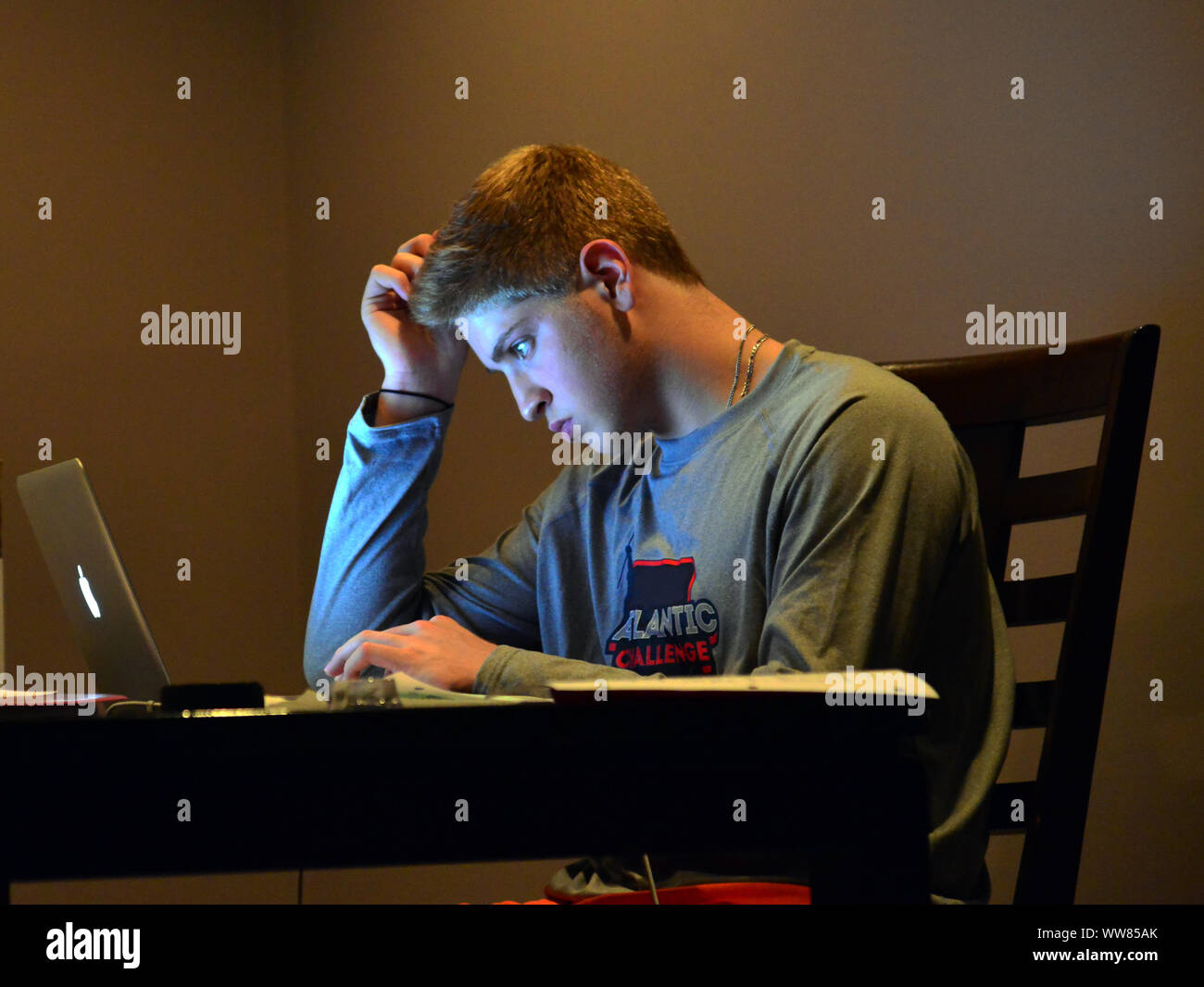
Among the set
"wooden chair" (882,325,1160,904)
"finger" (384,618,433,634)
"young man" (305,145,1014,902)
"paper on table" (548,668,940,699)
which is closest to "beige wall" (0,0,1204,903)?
"wooden chair" (882,325,1160,904)

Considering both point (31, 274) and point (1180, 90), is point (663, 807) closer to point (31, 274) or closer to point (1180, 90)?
point (1180, 90)

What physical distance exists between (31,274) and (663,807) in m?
1.95

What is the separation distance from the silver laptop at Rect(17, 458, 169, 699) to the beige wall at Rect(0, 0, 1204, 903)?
3.55 feet

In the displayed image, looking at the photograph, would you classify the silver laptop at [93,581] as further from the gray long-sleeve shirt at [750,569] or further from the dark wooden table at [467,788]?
the dark wooden table at [467,788]

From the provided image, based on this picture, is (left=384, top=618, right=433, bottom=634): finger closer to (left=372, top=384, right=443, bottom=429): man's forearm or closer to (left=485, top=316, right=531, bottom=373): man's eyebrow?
(left=485, top=316, right=531, bottom=373): man's eyebrow

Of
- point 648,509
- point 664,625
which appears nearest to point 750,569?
point 664,625

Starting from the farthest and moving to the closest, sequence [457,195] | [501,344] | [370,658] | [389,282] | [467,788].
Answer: [457,195], [389,282], [501,344], [370,658], [467,788]

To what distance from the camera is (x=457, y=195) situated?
7.57ft

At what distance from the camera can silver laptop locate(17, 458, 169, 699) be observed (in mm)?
1052

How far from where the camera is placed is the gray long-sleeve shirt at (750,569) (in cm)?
99

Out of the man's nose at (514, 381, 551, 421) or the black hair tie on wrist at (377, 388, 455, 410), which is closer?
the man's nose at (514, 381, 551, 421)

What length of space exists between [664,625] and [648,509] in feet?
0.55

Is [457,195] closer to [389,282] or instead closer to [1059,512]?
[389,282]
